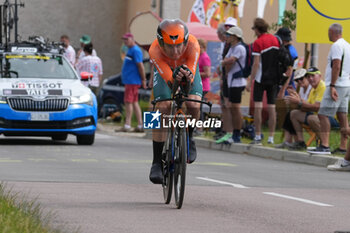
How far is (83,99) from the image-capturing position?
17406 millimetres

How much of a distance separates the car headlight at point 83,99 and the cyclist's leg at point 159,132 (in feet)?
25.3

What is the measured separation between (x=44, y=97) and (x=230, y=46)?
344cm

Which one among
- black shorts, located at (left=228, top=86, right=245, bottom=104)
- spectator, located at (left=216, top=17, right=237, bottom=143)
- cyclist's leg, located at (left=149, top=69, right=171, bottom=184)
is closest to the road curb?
spectator, located at (left=216, top=17, right=237, bottom=143)

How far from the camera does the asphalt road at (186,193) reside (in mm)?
8164

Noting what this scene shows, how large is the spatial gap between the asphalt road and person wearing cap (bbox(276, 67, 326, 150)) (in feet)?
2.42

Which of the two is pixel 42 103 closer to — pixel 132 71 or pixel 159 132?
pixel 132 71

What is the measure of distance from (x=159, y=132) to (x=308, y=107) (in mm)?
6888

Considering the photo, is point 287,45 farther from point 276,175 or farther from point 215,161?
point 276,175

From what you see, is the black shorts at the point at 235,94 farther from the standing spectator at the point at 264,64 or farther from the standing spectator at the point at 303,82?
the standing spectator at the point at 303,82

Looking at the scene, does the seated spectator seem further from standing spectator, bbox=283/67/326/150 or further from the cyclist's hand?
the cyclist's hand

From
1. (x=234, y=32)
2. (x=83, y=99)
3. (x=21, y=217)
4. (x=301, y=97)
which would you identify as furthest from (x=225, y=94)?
(x=21, y=217)

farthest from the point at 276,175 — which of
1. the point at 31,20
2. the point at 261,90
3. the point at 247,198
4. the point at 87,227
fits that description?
the point at 31,20

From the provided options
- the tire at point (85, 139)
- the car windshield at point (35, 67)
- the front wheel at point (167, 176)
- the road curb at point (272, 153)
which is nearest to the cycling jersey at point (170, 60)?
the front wheel at point (167, 176)

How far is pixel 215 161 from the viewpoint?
15531 mm
